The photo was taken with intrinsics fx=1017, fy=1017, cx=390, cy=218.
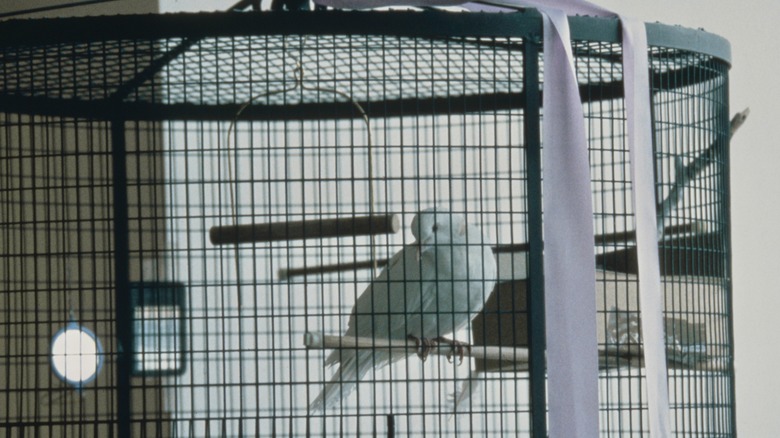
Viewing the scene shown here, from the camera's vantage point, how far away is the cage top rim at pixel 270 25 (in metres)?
0.75

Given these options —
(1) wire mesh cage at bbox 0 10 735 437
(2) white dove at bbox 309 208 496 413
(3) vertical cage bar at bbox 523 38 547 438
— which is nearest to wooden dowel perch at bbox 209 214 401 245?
(1) wire mesh cage at bbox 0 10 735 437

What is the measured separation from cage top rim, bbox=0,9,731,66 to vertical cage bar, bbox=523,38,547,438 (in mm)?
38

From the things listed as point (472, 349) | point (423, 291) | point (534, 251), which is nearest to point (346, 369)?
point (423, 291)

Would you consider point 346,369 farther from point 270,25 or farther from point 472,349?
point 270,25

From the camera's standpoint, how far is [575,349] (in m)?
0.77

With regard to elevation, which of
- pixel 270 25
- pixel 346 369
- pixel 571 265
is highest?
pixel 270 25

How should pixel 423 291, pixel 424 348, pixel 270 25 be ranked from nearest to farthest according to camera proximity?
pixel 270 25
pixel 424 348
pixel 423 291

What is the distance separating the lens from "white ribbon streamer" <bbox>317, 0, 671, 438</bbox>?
77cm

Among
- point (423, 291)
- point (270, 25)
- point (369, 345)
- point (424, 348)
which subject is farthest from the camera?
point (423, 291)

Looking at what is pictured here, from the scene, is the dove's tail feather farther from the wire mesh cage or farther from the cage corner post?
the cage corner post

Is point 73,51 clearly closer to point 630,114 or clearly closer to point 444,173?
point 630,114

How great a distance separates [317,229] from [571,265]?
0.82ft

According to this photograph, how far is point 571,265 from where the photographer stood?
2.55ft

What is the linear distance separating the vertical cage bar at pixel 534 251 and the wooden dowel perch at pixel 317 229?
12 cm
